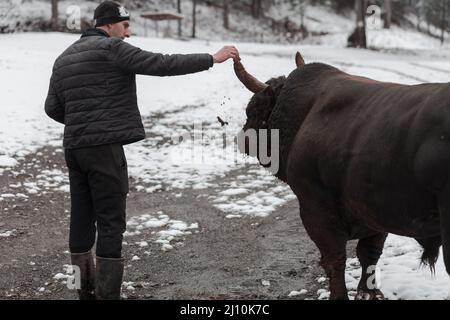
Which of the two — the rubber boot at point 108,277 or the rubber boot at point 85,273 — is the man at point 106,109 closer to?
the rubber boot at point 108,277

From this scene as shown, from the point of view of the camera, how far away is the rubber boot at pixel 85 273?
4531mm

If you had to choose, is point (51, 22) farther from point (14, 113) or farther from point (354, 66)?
point (14, 113)

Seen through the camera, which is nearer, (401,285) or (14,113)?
(401,285)

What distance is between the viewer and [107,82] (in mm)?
4148

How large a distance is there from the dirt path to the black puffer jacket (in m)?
1.39

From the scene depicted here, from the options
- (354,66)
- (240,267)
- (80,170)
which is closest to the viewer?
(80,170)

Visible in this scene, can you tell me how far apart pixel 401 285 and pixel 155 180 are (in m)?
5.09

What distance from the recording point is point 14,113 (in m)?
13.1

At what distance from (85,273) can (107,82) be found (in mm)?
1397

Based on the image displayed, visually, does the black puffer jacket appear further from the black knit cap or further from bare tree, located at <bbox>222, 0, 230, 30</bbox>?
bare tree, located at <bbox>222, 0, 230, 30</bbox>

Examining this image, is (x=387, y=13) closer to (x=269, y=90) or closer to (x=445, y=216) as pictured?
(x=269, y=90)

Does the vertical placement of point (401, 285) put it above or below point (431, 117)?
below

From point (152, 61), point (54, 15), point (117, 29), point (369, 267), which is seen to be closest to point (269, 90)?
point (152, 61)
